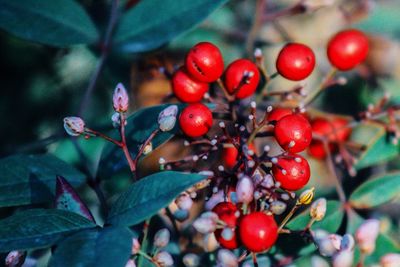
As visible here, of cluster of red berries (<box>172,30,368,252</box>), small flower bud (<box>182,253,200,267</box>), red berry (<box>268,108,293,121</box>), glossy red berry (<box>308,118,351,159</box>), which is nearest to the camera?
cluster of red berries (<box>172,30,368,252</box>)

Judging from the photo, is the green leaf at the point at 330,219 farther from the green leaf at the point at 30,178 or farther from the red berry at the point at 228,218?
the green leaf at the point at 30,178

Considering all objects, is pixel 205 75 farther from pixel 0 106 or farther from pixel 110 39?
pixel 0 106

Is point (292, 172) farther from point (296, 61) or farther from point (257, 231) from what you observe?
point (296, 61)

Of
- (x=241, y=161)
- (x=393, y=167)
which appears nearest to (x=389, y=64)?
(x=393, y=167)

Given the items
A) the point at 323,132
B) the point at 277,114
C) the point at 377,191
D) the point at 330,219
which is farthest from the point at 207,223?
the point at 323,132

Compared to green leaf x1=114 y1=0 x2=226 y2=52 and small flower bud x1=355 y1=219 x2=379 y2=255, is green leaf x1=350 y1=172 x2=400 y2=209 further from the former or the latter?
green leaf x1=114 y1=0 x2=226 y2=52

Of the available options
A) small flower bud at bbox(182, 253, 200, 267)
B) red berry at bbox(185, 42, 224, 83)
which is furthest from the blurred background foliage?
small flower bud at bbox(182, 253, 200, 267)

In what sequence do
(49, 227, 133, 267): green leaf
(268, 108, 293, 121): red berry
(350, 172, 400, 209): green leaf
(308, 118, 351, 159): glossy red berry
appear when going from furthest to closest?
(308, 118, 351, 159): glossy red berry
(350, 172, 400, 209): green leaf
(268, 108, 293, 121): red berry
(49, 227, 133, 267): green leaf
